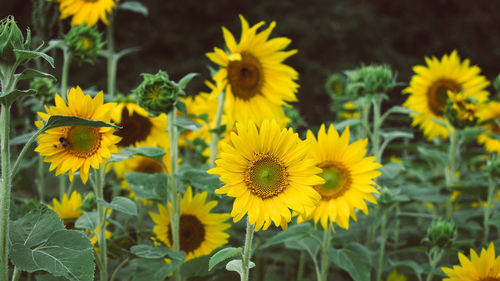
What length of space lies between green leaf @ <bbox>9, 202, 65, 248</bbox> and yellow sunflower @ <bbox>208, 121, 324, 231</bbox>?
0.99ft

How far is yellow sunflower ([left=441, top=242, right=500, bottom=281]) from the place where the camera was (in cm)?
110

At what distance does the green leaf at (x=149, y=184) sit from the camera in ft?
4.05

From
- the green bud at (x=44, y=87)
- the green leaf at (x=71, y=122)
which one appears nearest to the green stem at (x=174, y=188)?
the green leaf at (x=71, y=122)

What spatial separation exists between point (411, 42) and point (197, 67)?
7.19 ft

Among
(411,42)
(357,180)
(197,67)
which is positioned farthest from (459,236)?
(411,42)

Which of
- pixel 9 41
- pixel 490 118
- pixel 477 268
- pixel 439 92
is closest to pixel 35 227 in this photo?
pixel 9 41

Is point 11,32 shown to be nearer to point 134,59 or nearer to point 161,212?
point 161,212

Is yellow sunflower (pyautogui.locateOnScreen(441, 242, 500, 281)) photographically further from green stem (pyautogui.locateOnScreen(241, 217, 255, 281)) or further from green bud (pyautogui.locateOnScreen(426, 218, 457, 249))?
green stem (pyautogui.locateOnScreen(241, 217, 255, 281))

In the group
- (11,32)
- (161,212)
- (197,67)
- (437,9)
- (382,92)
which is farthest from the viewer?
(437,9)

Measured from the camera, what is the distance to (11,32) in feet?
2.79

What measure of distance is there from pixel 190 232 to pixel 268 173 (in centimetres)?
49

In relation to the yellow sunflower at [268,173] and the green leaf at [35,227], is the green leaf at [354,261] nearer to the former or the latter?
the yellow sunflower at [268,173]

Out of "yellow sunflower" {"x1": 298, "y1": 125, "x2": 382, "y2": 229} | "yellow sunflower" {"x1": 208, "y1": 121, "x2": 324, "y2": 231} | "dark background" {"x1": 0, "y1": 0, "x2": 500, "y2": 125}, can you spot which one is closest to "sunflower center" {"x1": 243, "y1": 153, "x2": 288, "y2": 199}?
"yellow sunflower" {"x1": 208, "y1": 121, "x2": 324, "y2": 231}

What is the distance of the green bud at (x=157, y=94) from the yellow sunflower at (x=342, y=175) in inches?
12.1
